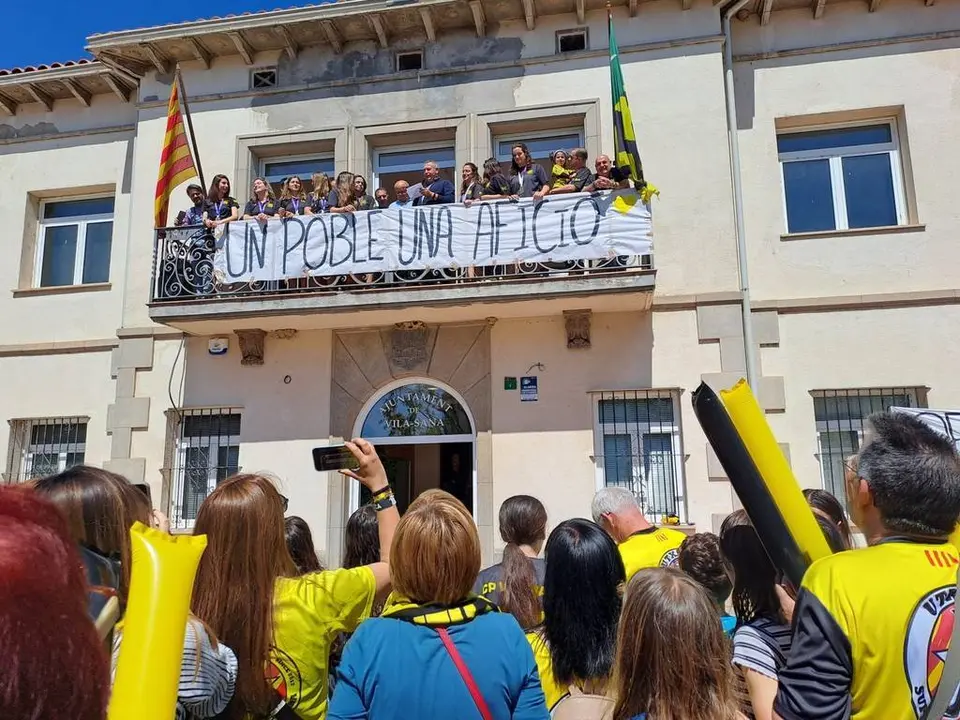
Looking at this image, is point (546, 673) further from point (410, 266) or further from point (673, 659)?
point (410, 266)

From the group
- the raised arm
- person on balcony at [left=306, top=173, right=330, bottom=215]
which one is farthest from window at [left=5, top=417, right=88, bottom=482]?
the raised arm

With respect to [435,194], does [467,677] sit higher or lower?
lower

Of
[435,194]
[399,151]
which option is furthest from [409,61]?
[435,194]

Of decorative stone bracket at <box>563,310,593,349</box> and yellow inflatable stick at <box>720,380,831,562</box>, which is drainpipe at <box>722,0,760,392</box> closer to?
decorative stone bracket at <box>563,310,593,349</box>

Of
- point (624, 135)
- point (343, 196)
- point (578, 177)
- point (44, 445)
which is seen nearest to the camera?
point (624, 135)

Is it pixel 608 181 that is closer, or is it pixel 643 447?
pixel 608 181

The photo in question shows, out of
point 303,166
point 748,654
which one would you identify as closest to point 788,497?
point 748,654

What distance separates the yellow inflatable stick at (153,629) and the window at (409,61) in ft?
32.3

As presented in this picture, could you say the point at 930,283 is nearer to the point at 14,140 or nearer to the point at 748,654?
the point at 748,654

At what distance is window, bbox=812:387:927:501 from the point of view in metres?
8.60

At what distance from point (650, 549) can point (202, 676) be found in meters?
2.69

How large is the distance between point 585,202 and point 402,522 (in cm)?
679

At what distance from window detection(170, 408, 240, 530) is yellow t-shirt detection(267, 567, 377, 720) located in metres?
7.53

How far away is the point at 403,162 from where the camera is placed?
1065cm
